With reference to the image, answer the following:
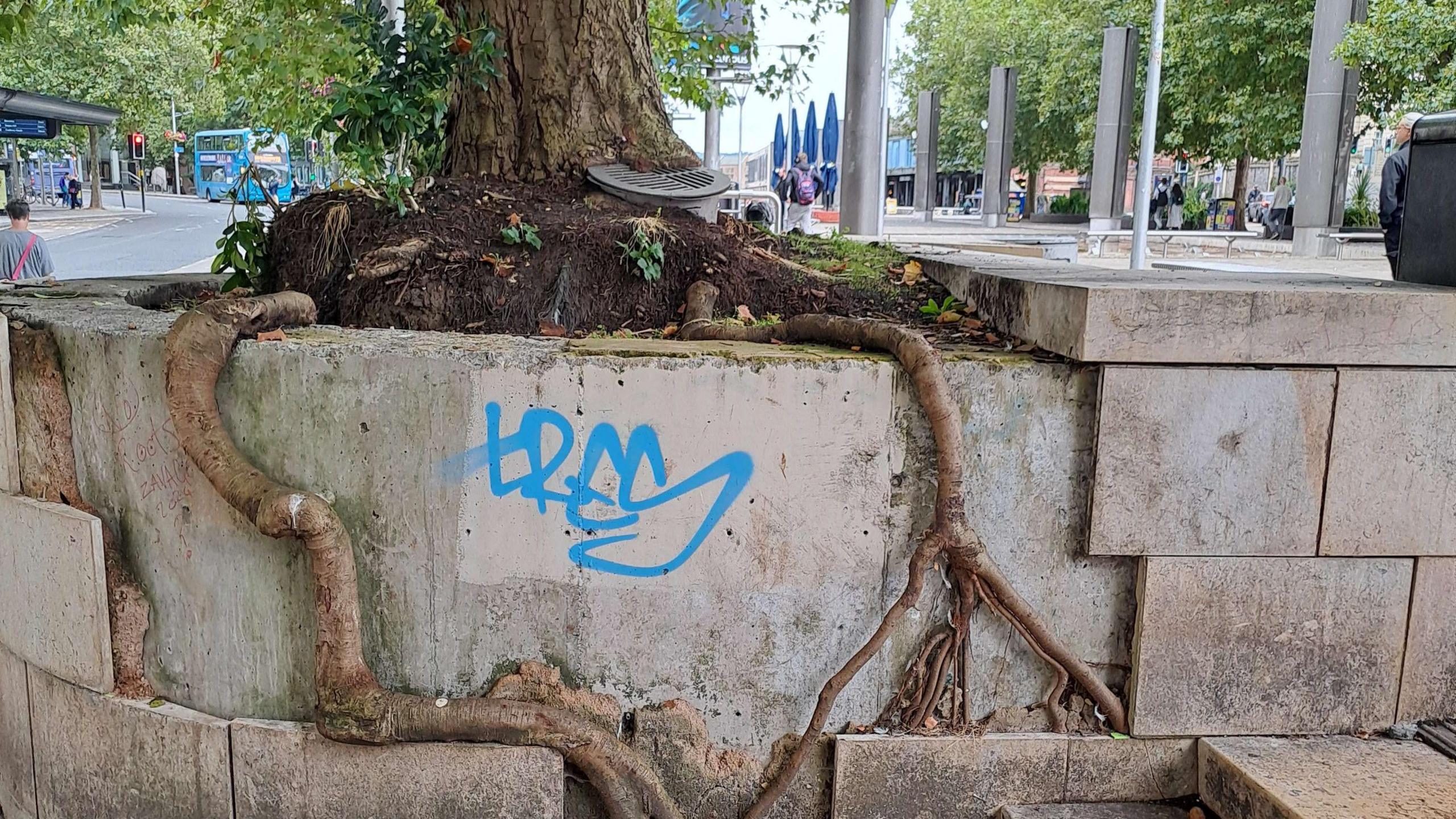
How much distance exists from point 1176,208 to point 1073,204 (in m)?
9.25

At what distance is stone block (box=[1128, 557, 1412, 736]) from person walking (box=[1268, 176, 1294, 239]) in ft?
91.2

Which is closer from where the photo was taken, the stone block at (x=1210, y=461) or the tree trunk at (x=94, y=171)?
the stone block at (x=1210, y=461)

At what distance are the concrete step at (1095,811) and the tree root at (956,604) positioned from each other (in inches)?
9.9

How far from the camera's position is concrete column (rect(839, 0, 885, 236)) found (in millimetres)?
14648

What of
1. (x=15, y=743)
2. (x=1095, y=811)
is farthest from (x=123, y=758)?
(x=1095, y=811)

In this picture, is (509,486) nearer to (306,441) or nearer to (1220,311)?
(306,441)

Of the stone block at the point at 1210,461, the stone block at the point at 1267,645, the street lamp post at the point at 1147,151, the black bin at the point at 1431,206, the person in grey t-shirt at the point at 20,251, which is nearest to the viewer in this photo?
the stone block at the point at 1210,461

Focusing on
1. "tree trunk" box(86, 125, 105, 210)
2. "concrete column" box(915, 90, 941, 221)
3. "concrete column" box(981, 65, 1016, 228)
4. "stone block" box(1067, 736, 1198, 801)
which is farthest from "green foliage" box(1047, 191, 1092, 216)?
"stone block" box(1067, 736, 1198, 801)

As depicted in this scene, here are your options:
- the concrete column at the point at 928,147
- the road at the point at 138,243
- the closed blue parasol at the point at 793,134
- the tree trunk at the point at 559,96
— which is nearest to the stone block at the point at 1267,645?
the tree trunk at the point at 559,96

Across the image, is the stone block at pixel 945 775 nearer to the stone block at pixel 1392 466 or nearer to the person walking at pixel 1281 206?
the stone block at pixel 1392 466

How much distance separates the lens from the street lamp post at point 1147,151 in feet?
50.8

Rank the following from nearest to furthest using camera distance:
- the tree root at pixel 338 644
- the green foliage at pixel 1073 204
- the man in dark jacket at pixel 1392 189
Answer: the tree root at pixel 338 644, the man in dark jacket at pixel 1392 189, the green foliage at pixel 1073 204

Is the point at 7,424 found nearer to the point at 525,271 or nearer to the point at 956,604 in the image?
the point at 525,271

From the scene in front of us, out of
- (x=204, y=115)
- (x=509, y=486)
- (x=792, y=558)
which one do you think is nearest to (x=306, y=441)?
(x=509, y=486)
